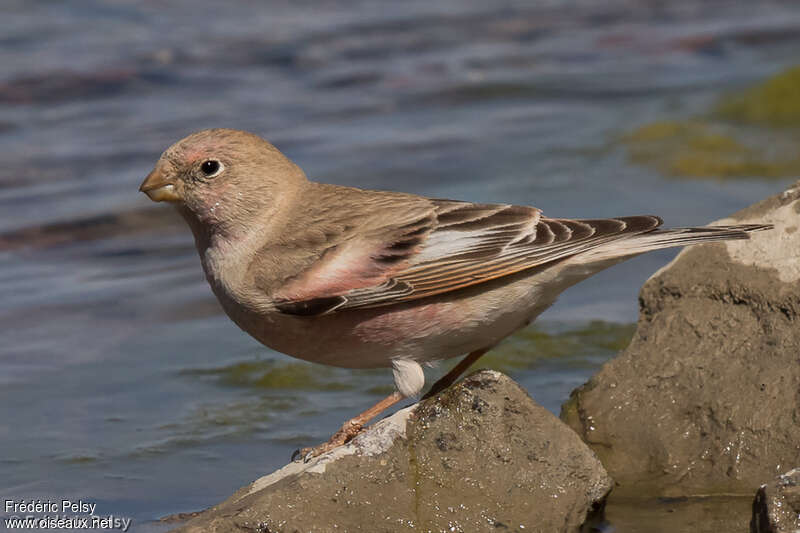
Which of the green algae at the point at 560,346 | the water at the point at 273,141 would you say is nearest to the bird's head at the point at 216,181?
the water at the point at 273,141

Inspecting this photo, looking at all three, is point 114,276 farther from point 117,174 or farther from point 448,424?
point 448,424

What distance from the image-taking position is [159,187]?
5703mm

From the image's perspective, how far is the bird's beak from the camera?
5.67 meters

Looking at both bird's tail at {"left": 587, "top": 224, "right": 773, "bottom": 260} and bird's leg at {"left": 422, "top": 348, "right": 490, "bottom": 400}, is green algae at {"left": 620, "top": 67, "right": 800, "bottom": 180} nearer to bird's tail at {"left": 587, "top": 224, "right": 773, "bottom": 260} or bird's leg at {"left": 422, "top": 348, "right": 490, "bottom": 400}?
bird's leg at {"left": 422, "top": 348, "right": 490, "bottom": 400}

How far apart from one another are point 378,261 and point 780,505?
2.08 meters

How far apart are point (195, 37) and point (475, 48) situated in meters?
3.75

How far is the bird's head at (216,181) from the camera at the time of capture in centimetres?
567

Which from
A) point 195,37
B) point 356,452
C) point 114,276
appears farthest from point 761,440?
point 195,37

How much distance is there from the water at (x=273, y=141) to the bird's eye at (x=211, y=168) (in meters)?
1.46

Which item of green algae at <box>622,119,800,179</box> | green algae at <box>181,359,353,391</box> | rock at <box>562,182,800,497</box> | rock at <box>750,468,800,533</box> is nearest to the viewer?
rock at <box>750,468,800,533</box>

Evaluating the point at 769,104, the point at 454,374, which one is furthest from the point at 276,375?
the point at 769,104

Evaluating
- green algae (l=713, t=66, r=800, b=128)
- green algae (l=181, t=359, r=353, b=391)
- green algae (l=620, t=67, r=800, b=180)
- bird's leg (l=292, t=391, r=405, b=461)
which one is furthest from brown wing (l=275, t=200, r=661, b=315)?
green algae (l=713, t=66, r=800, b=128)

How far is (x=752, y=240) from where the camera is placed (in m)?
5.73

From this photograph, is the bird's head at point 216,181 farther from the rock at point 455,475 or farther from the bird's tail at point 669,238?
the bird's tail at point 669,238
